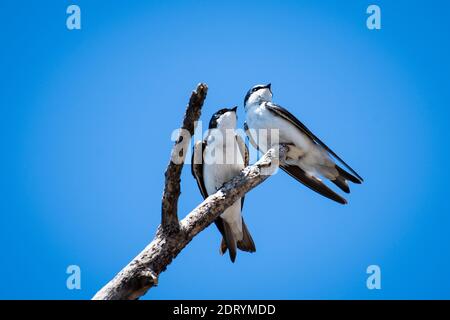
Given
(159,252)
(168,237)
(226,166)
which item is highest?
(226,166)

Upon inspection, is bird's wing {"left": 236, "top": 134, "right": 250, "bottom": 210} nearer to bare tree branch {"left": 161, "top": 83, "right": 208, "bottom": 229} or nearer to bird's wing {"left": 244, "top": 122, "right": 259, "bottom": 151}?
bird's wing {"left": 244, "top": 122, "right": 259, "bottom": 151}

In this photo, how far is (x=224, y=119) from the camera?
7.64 metres

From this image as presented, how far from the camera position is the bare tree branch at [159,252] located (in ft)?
16.4

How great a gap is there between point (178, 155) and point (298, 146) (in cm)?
314

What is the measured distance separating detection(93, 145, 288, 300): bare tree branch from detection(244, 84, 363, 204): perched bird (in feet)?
6.01

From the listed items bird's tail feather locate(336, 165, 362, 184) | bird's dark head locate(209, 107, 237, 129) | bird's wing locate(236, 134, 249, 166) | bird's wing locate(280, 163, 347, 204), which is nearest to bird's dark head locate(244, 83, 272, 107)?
bird's dark head locate(209, 107, 237, 129)

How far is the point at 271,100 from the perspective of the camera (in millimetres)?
8625

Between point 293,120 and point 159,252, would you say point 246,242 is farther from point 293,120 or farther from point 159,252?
point 159,252

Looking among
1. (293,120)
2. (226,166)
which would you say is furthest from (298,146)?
(226,166)

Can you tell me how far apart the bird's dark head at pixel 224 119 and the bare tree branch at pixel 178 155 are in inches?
99.3
